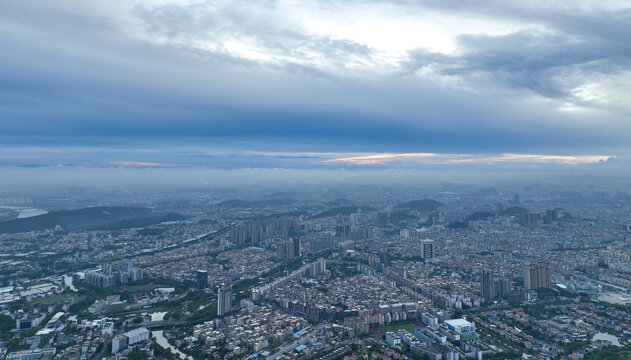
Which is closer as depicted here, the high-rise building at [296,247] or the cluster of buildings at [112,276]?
the cluster of buildings at [112,276]

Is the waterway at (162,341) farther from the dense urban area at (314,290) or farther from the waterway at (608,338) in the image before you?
the waterway at (608,338)

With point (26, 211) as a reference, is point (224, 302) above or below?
below

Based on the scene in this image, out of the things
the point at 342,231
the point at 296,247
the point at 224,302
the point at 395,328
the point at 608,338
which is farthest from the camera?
the point at 342,231

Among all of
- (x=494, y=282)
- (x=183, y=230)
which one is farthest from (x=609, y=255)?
(x=183, y=230)

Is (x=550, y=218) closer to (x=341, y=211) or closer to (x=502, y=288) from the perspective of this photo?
(x=341, y=211)

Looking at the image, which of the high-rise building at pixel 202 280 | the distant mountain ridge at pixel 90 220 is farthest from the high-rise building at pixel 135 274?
the distant mountain ridge at pixel 90 220

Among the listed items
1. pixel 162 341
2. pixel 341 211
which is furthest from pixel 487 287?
pixel 341 211
